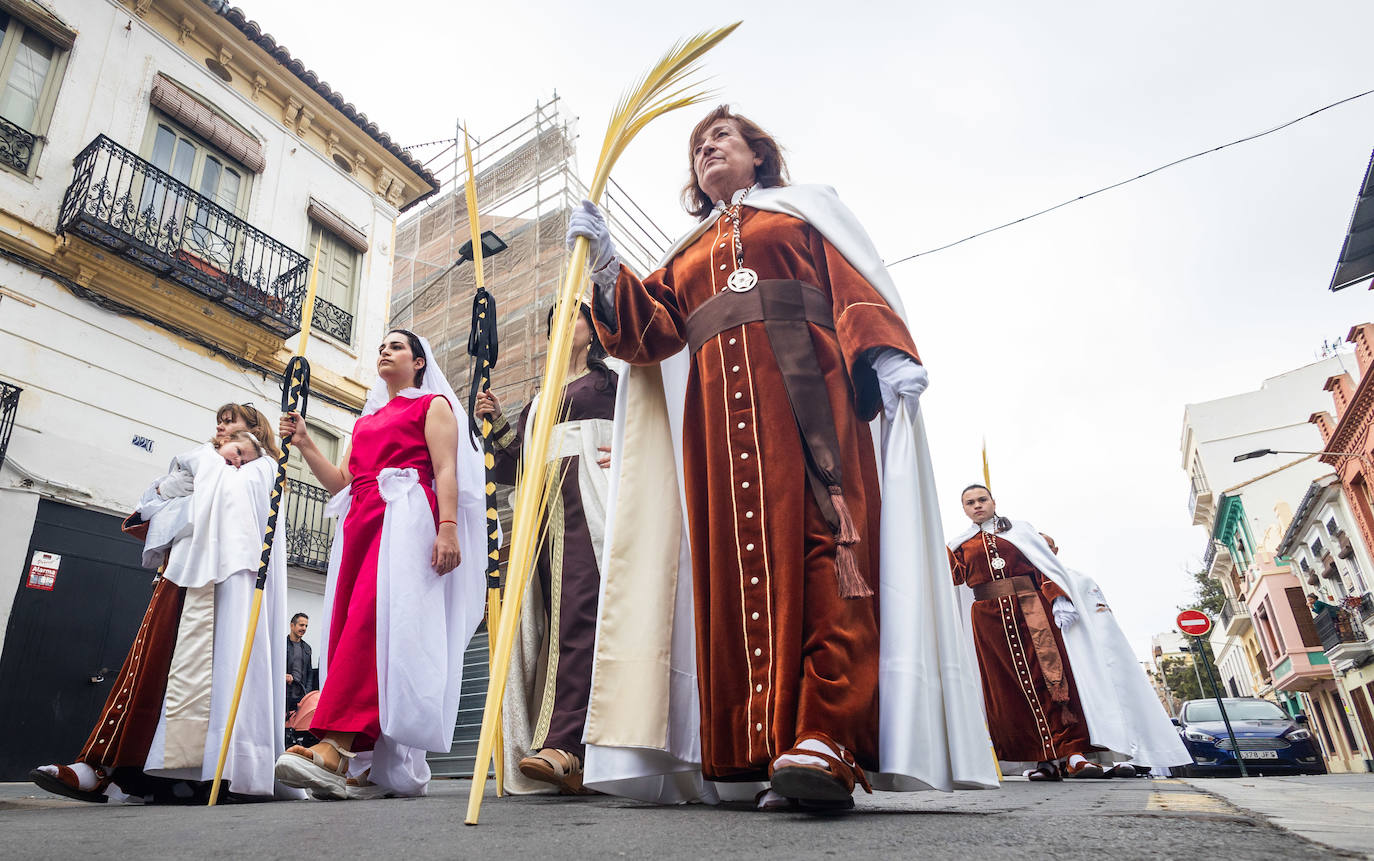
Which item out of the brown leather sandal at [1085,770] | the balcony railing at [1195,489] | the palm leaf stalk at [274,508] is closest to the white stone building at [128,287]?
the palm leaf stalk at [274,508]

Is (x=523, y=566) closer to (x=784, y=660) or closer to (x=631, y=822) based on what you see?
(x=631, y=822)

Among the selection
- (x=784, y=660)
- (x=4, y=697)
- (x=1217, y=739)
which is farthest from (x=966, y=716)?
(x=1217, y=739)

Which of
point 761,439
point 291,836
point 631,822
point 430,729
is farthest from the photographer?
point 430,729

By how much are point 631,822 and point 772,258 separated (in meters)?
1.56

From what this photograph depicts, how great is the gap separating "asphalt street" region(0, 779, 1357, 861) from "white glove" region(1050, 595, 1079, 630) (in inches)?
155

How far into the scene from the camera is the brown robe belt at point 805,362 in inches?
77.2

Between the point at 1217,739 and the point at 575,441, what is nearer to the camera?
the point at 575,441

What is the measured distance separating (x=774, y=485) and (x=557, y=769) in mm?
1299

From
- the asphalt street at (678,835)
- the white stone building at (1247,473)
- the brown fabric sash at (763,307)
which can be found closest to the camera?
the asphalt street at (678,835)

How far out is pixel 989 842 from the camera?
3.56ft

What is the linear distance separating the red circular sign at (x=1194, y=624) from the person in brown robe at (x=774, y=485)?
9509 mm

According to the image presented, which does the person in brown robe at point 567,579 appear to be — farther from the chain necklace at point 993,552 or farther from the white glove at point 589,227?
the chain necklace at point 993,552

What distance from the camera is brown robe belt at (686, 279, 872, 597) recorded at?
196 cm

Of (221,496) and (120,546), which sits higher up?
(120,546)
